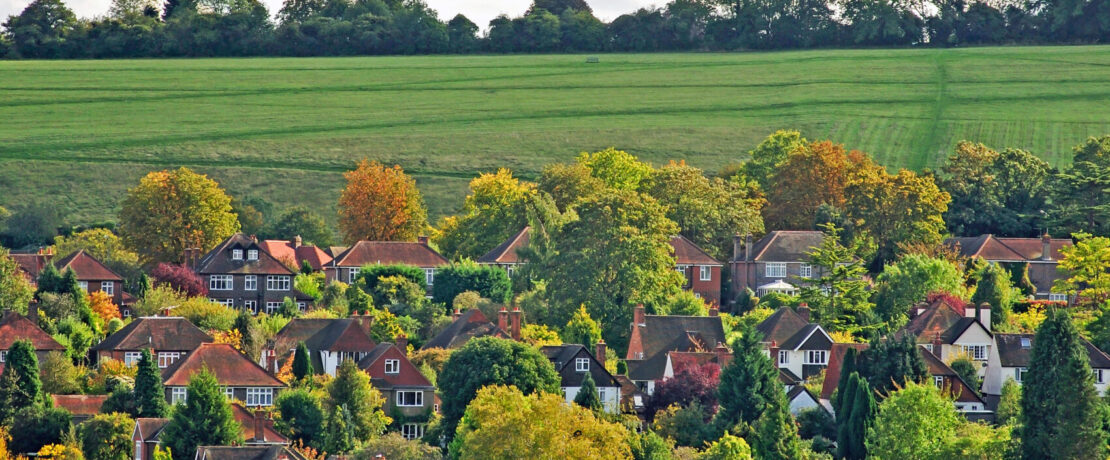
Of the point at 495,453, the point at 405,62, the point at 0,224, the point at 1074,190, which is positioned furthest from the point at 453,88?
the point at 495,453

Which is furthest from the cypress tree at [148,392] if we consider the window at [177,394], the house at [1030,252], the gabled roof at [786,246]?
the house at [1030,252]

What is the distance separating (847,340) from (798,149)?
34765 millimetres

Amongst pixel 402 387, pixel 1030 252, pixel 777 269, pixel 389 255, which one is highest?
pixel 1030 252

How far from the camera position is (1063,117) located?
522ft

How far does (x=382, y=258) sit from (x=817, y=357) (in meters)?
30.9

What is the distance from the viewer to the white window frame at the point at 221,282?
10956cm

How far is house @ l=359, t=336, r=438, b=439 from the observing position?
8625 cm

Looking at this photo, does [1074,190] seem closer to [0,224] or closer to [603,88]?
[603,88]

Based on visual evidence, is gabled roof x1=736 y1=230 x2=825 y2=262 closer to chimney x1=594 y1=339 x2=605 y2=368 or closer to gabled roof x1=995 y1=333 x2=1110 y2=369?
gabled roof x1=995 y1=333 x2=1110 y2=369

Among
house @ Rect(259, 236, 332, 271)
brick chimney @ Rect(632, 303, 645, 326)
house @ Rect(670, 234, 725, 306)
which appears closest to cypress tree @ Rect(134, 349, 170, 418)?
brick chimney @ Rect(632, 303, 645, 326)

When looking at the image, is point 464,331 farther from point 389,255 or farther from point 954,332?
point 954,332

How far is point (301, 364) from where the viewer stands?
3524 inches

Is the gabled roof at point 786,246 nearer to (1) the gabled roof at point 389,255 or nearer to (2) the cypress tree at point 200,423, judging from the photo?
(1) the gabled roof at point 389,255

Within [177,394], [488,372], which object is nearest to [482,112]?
[177,394]
